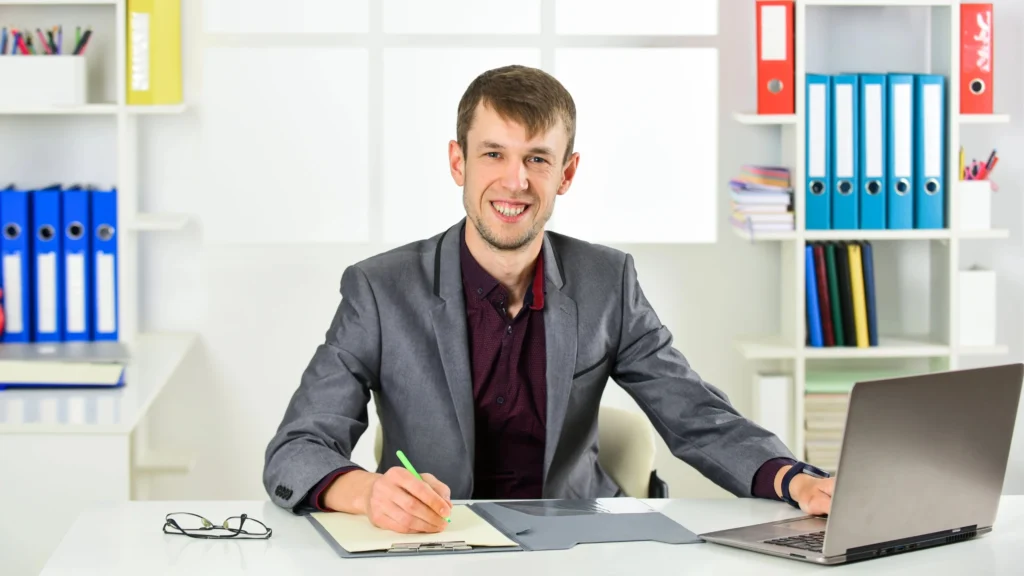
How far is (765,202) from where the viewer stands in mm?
3594

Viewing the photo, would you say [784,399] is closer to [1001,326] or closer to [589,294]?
[1001,326]

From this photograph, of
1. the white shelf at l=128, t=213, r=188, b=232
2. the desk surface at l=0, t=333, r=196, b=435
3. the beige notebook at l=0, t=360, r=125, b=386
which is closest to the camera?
the desk surface at l=0, t=333, r=196, b=435

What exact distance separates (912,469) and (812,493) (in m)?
0.29

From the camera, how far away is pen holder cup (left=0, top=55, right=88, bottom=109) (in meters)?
3.40

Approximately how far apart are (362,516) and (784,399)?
82.9 inches

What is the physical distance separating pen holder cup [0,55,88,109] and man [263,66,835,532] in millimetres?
1518

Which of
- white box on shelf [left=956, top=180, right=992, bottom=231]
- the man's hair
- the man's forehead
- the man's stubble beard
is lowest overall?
the man's stubble beard

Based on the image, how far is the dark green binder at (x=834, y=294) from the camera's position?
363cm

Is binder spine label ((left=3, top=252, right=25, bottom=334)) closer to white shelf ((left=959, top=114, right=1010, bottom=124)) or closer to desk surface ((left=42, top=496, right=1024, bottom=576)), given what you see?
desk surface ((left=42, top=496, right=1024, bottom=576))

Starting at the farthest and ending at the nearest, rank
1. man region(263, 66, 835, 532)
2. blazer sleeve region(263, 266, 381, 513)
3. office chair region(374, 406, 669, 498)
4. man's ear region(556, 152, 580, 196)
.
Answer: office chair region(374, 406, 669, 498), man's ear region(556, 152, 580, 196), man region(263, 66, 835, 532), blazer sleeve region(263, 266, 381, 513)

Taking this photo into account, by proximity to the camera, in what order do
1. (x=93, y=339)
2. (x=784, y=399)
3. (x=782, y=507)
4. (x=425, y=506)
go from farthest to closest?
(x=784, y=399)
(x=93, y=339)
(x=782, y=507)
(x=425, y=506)

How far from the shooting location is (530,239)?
7.48ft

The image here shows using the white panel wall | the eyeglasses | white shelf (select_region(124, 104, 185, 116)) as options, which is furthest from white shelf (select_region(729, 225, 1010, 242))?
the eyeglasses

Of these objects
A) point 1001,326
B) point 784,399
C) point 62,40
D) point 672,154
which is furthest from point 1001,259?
point 62,40
